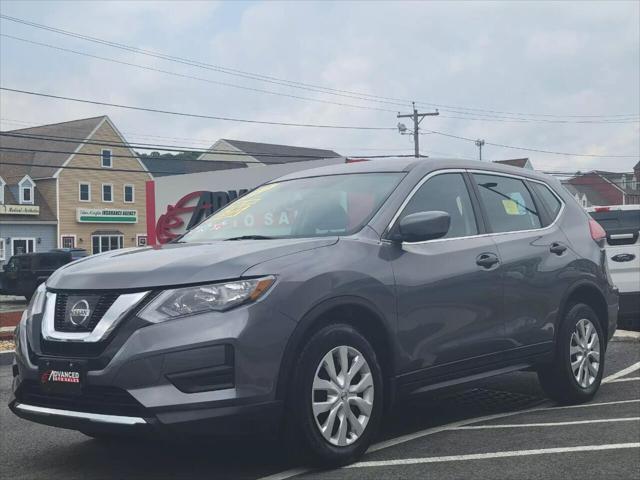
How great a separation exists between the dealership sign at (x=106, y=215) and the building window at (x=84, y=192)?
2.43 ft

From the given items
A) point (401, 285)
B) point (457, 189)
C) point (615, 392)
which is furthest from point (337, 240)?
point (615, 392)

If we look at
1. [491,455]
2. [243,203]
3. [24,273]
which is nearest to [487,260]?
[491,455]

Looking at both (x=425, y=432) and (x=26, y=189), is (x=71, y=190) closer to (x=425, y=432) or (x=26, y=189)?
(x=26, y=189)

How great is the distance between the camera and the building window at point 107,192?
57.2 meters

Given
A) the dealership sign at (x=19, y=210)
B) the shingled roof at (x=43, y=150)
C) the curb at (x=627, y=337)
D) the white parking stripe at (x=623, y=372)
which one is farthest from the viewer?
the shingled roof at (x=43, y=150)

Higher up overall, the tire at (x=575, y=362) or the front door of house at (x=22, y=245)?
the front door of house at (x=22, y=245)

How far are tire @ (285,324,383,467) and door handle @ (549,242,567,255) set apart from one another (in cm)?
214

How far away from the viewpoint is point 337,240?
4.68m

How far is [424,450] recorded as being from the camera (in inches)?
191

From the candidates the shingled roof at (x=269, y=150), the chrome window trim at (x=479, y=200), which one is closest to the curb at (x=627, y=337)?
the chrome window trim at (x=479, y=200)

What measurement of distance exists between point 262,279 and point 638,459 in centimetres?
229

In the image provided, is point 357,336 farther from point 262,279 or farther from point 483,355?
point 483,355

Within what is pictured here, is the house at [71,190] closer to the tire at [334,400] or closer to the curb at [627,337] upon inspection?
the curb at [627,337]

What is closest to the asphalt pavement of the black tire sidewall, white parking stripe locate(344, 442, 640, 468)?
white parking stripe locate(344, 442, 640, 468)
